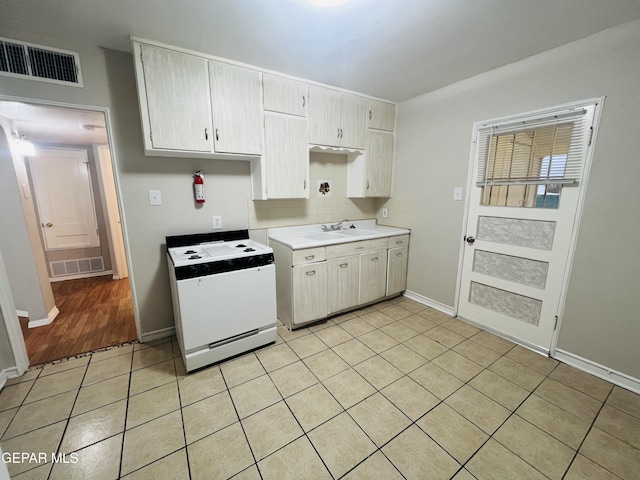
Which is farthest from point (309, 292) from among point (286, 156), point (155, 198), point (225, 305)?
point (155, 198)

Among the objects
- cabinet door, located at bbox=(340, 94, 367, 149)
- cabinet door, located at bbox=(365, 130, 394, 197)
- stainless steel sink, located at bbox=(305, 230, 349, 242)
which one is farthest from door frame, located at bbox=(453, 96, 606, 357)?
stainless steel sink, located at bbox=(305, 230, 349, 242)

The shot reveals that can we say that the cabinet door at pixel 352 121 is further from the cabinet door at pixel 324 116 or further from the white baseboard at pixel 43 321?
the white baseboard at pixel 43 321

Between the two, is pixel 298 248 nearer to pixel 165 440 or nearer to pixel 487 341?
pixel 165 440

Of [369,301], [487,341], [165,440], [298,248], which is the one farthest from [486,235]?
[165,440]

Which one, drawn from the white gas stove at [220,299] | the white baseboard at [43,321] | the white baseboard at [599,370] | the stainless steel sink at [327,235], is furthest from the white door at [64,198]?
the white baseboard at [599,370]

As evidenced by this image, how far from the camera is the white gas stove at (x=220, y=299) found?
1.88 metres

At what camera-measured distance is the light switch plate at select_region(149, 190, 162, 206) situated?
2.24m

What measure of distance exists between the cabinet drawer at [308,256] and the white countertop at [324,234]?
0.05 meters

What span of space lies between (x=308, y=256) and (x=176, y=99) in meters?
1.66

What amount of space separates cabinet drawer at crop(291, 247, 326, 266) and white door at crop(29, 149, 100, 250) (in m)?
3.97

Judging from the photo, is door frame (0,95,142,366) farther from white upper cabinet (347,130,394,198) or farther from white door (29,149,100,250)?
white door (29,149,100,250)

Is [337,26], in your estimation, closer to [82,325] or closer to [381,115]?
[381,115]

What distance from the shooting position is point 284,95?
243 cm

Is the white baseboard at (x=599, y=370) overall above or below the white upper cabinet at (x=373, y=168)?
below
